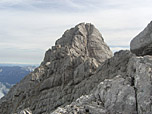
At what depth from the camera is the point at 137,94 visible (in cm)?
2919

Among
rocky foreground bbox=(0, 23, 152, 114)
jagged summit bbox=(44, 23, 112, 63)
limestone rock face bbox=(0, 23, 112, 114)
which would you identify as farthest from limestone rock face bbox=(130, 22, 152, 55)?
jagged summit bbox=(44, 23, 112, 63)

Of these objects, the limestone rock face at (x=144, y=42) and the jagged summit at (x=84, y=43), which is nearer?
the limestone rock face at (x=144, y=42)

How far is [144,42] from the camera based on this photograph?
36531 millimetres

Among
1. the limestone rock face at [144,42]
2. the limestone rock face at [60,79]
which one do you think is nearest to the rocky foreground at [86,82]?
the limestone rock face at [60,79]

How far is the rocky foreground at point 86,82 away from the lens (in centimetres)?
2997

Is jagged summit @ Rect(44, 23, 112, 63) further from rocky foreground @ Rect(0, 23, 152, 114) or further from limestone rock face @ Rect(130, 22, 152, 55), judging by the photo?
limestone rock face @ Rect(130, 22, 152, 55)

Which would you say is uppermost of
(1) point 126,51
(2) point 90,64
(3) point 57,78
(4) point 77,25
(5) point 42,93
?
(4) point 77,25

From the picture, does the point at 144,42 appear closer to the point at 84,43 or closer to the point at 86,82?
the point at 86,82

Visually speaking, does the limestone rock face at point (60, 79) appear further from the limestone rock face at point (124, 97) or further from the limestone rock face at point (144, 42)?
the limestone rock face at point (124, 97)

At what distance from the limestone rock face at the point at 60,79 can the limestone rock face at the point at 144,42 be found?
36654 mm

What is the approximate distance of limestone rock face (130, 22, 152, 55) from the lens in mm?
36338

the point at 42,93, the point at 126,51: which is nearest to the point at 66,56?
the point at 42,93

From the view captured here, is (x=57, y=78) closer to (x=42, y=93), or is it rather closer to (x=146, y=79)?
(x=42, y=93)

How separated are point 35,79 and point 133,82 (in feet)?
226
